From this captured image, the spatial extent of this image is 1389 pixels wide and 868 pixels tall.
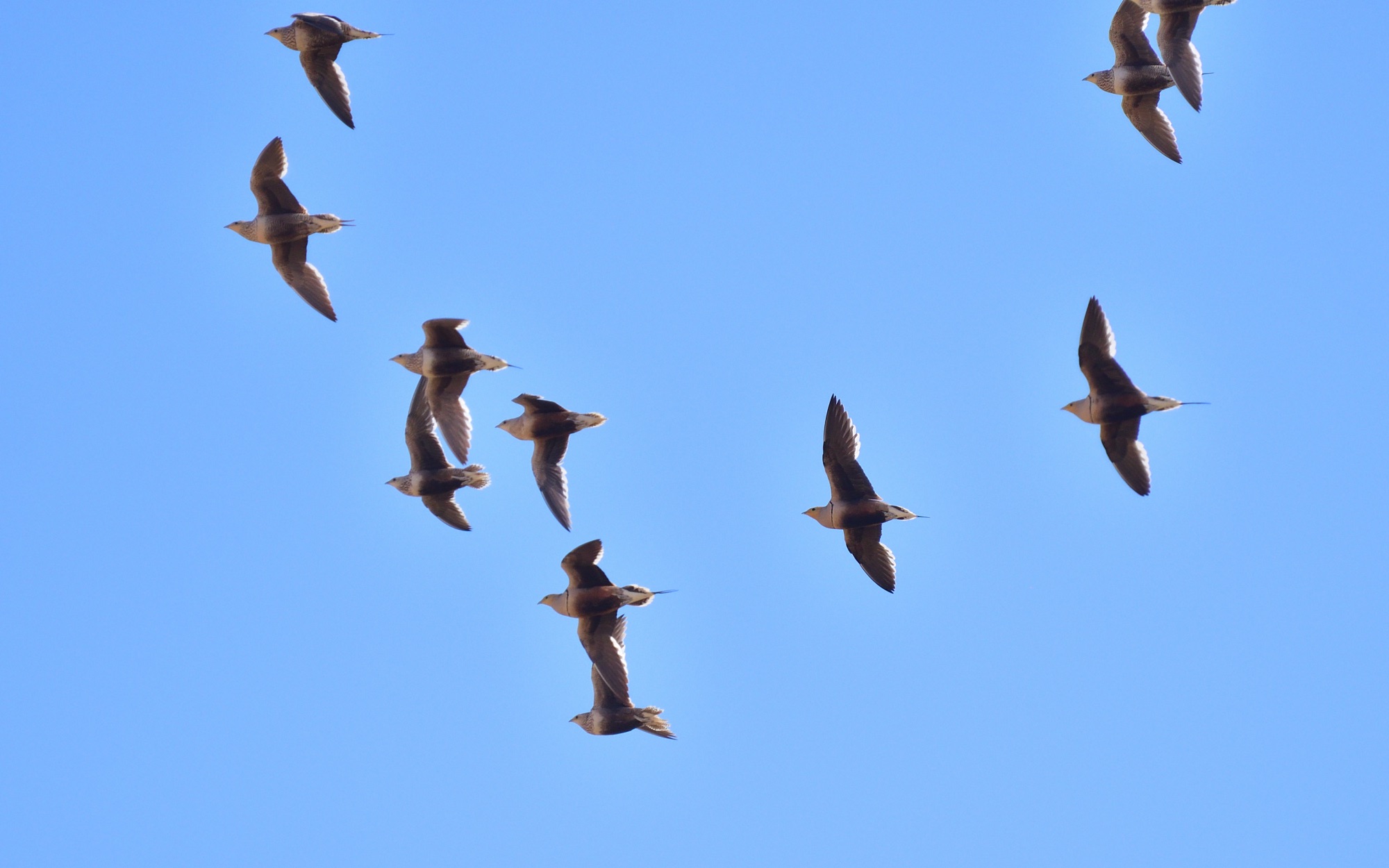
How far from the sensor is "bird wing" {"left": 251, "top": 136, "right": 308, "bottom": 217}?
25531mm

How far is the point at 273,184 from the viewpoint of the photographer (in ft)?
84.1

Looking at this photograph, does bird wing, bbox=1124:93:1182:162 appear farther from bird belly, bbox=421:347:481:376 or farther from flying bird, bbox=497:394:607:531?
bird belly, bbox=421:347:481:376

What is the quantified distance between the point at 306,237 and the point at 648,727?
896 centimetres

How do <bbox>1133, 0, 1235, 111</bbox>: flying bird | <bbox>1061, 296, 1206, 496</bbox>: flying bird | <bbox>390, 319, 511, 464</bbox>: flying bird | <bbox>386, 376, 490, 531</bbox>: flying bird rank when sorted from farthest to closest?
1. <bbox>386, 376, 490, 531</bbox>: flying bird
2. <bbox>390, 319, 511, 464</bbox>: flying bird
3. <bbox>1133, 0, 1235, 111</bbox>: flying bird
4. <bbox>1061, 296, 1206, 496</bbox>: flying bird

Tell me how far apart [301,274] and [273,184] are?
1384 mm

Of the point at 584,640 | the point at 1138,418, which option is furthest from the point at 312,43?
the point at 1138,418

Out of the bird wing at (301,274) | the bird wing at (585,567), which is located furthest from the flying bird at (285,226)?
the bird wing at (585,567)

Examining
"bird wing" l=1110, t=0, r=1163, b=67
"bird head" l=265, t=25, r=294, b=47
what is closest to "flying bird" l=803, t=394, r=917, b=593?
"bird wing" l=1110, t=0, r=1163, b=67

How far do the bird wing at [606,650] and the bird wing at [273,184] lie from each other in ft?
24.7

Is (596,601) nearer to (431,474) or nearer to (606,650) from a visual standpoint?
(606,650)

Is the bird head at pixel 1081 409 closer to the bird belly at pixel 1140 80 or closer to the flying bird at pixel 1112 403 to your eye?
the flying bird at pixel 1112 403

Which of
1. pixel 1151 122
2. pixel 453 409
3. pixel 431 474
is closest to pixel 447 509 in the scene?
pixel 431 474

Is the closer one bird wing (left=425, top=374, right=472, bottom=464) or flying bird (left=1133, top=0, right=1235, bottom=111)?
flying bird (left=1133, top=0, right=1235, bottom=111)

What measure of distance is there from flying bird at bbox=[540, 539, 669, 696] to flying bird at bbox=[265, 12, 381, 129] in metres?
7.20
